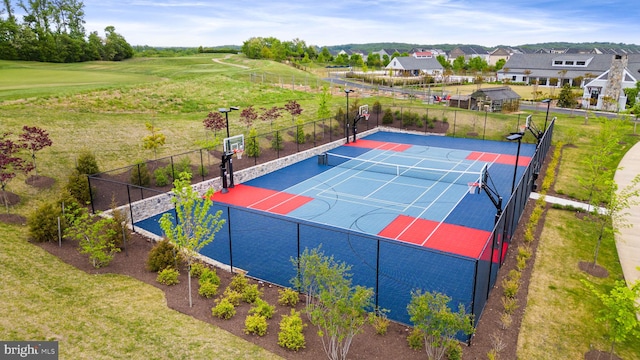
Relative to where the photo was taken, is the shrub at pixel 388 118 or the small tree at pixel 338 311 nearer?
the small tree at pixel 338 311

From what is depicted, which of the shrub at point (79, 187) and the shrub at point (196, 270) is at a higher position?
the shrub at point (79, 187)

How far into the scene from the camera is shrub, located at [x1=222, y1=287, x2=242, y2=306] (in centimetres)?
1143

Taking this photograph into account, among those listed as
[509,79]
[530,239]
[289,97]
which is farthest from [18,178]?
[509,79]

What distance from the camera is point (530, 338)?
404 inches

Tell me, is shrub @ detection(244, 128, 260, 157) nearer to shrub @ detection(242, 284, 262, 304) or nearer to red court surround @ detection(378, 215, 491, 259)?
red court surround @ detection(378, 215, 491, 259)

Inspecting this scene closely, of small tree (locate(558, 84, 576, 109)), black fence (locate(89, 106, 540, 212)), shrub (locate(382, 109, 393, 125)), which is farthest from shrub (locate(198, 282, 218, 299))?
small tree (locate(558, 84, 576, 109))

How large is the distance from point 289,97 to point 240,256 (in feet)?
105

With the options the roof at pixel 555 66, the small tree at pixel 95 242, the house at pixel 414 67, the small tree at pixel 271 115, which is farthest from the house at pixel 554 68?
the small tree at pixel 95 242

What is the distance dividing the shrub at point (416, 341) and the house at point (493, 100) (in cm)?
3958

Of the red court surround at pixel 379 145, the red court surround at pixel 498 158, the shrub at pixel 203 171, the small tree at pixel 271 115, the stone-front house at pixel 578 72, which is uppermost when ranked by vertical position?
the stone-front house at pixel 578 72

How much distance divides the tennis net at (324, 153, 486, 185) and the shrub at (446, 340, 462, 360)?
15.3 meters

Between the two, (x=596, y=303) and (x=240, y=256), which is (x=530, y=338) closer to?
(x=596, y=303)

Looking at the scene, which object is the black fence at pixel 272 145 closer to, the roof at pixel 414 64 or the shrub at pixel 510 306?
the shrub at pixel 510 306

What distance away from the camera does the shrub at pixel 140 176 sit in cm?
2044
